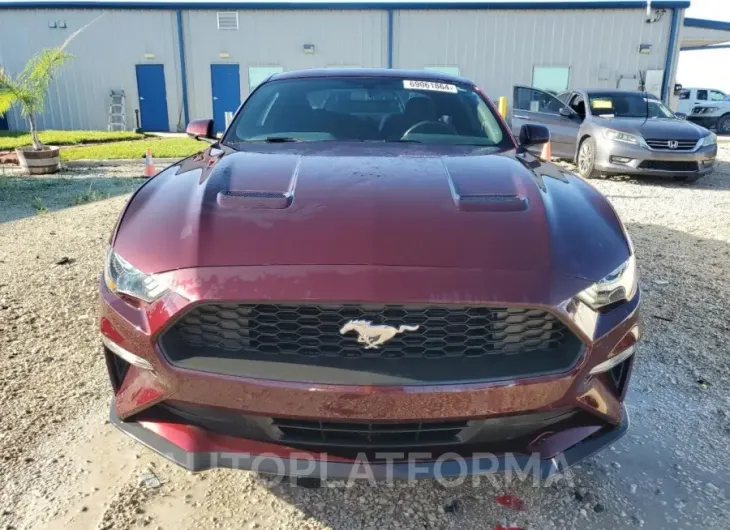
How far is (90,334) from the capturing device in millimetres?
3312

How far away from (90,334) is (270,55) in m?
18.0

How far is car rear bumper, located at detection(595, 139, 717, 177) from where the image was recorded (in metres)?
8.48

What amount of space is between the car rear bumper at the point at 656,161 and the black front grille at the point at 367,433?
7927 mm

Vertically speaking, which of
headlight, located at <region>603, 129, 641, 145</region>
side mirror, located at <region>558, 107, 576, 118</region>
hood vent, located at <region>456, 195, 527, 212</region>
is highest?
side mirror, located at <region>558, 107, 576, 118</region>

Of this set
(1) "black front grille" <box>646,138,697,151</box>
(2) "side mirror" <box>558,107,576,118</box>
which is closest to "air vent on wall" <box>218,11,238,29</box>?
(2) "side mirror" <box>558,107,576,118</box>

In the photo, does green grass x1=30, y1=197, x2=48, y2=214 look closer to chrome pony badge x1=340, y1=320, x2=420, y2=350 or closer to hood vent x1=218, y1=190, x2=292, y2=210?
hood vent x1=218, y1=190, x2=292, y2=210

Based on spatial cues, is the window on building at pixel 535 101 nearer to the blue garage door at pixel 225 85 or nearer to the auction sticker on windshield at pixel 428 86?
the auction sticker on windshield at pixel 428 86

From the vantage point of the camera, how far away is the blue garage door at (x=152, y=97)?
1984cm

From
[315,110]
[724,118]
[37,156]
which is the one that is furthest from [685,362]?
[724,118]

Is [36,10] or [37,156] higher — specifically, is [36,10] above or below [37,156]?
above

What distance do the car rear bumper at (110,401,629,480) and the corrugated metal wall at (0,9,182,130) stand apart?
20.0 meters

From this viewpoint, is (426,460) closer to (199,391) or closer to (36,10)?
(199,391)

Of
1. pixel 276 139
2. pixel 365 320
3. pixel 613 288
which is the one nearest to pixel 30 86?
pixel 276 139

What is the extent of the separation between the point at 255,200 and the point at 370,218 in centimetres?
42
